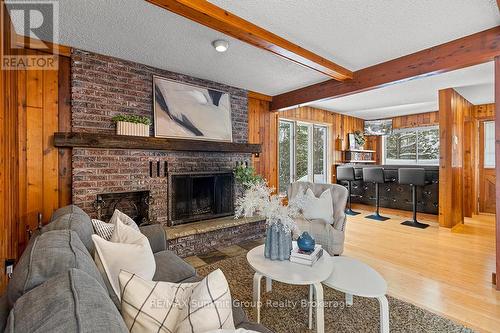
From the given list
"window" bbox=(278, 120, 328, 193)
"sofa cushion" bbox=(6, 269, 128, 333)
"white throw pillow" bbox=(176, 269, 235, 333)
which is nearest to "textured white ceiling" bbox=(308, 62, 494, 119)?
"window" bbox=(278, 120, 328, 193)

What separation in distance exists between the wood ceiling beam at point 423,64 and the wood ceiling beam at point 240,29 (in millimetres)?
602

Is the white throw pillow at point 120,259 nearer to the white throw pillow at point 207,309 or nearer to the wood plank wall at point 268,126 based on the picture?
the white throw pillow at point 207,309

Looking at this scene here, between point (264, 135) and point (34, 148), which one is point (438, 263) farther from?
point (34, 148)

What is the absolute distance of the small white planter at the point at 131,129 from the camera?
3.04 m

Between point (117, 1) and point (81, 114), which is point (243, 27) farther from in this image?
point (81, 114)

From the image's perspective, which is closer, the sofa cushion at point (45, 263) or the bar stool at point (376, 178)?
the sofa cushion at point (45, 263)

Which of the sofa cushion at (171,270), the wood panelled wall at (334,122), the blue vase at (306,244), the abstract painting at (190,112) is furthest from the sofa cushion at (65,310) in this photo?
the wood panelled wall at (334,122)

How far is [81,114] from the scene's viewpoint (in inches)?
114

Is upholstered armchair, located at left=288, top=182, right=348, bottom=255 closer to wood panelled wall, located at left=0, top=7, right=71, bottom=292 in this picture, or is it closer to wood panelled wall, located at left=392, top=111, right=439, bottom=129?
wood panelled wall, located at left=0, top=7, right=71, bottom=292

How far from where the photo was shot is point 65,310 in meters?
0.60

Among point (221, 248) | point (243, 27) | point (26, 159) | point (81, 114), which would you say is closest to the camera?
point (243, 27)

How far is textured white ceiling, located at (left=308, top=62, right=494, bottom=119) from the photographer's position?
152 inches

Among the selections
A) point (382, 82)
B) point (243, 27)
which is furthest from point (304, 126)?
point (243, 27)

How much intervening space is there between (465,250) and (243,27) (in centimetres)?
403
